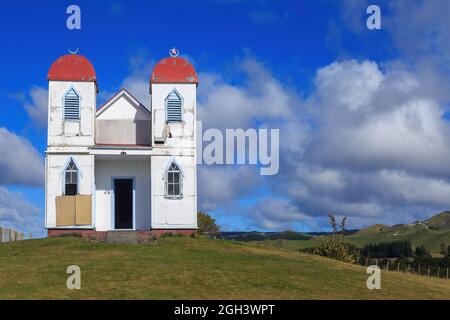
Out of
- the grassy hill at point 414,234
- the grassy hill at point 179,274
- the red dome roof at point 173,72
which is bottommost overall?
the grassy hill at point 414,234

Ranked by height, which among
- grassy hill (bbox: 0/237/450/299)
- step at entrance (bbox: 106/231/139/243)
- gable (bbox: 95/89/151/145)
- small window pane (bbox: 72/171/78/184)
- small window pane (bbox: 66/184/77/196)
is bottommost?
grassy hill (bbox: 0/237/450/299)

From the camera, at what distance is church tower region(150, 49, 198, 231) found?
38.1 meters

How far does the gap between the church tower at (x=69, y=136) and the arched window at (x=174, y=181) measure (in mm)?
3863

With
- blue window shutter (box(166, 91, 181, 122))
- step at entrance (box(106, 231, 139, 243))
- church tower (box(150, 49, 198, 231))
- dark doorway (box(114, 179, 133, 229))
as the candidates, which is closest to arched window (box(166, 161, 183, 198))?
church tower (box(150, 49, 198, 231))

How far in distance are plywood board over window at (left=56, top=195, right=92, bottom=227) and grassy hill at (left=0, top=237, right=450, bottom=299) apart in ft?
8.62

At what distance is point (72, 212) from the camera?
123ft

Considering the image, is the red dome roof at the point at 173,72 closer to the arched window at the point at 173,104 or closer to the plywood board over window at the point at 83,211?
the arched window at the point at 173,104

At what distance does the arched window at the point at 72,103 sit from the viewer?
38.5 metres

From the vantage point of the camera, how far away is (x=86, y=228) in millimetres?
37594

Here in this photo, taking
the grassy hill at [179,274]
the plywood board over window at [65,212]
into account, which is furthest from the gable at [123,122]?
the grassy hill at [179,274]

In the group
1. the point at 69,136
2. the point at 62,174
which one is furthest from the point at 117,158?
the point at 62,174

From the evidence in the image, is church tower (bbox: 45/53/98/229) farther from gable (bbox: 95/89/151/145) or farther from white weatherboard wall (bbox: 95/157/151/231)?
gable (bbox: 95/89/151/145)
